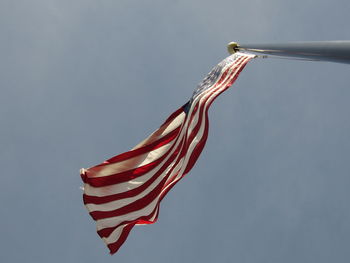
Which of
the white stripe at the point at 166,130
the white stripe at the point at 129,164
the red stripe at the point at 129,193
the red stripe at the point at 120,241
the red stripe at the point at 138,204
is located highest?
the white stripe at the point at 166,130

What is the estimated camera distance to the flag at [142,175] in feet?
43.8

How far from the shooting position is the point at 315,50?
7.98 meters

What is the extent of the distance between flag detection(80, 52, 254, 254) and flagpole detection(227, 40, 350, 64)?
313 cm

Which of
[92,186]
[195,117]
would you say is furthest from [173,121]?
[92,186]

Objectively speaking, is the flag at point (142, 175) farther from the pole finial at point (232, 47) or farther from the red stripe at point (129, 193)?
the pole finial at point (232, 47)

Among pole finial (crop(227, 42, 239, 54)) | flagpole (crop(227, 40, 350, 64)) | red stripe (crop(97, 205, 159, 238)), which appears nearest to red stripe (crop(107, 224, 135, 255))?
red stripe (crop(97, 205, 159, 238))

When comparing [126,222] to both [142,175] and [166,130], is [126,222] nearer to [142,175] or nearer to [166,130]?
[142,175]

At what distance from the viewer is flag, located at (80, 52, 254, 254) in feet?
43.8

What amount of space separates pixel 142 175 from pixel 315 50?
24.1ft

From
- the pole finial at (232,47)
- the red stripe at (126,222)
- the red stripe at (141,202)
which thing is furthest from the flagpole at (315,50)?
the red stripe at (126,222)

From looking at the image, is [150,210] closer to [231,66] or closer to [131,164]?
[131,164]

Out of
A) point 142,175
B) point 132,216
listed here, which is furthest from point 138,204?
point 142,175

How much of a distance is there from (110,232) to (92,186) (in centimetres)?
149

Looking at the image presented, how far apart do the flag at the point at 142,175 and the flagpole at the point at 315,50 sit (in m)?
3.13
